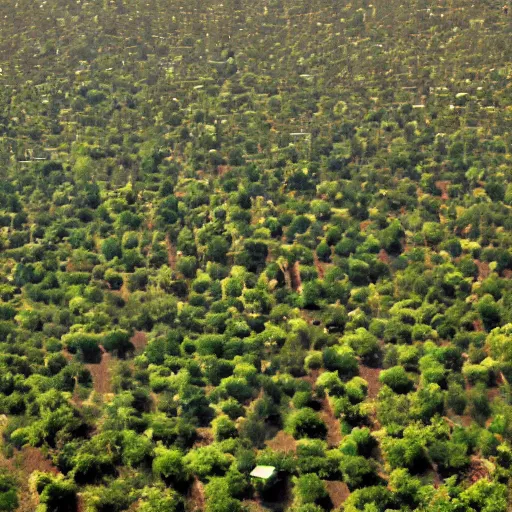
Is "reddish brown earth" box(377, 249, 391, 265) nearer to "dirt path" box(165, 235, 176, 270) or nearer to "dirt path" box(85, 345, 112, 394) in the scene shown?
"dirt path" box(165, 235, 176, 270)

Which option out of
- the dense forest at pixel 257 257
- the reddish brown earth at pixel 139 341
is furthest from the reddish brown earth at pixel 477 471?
the reddish brown earth at pixel 139 341

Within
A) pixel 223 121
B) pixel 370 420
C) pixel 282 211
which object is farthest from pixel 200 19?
pixel 370 420

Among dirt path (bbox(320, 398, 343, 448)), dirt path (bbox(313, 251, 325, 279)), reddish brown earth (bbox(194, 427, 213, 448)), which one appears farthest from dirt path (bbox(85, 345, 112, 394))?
dirt path (bbox(313, 251, 325, 279))

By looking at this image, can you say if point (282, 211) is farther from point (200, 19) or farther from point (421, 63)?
point (200, 19)

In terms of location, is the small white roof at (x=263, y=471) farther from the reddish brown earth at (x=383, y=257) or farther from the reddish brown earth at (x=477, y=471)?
the reddish brown earth at (x=383, y=257)

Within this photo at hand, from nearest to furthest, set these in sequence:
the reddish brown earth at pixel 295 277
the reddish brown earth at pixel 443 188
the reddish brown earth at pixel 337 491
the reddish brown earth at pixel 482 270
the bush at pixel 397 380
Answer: the reddish brown earth at pixel 337 491
the bush at pixel 397 380
the reddish brown earth at pixel 295 277
the reddish brown earth at pixel 482 270
the reddish brown earth at pixel 443 188

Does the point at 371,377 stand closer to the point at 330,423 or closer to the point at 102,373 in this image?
the point at 330,423
